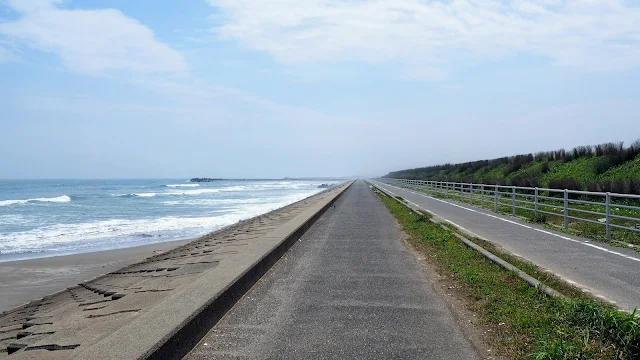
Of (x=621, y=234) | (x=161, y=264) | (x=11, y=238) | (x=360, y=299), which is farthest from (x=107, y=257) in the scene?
(x=621, y=234)

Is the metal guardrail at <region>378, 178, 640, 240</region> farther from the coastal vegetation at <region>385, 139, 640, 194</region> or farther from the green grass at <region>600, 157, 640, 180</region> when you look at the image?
the green grass at <region>600, 157, 640, 180</region>

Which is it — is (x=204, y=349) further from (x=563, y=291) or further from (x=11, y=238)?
(x=11, y=238)

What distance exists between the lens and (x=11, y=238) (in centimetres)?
2072

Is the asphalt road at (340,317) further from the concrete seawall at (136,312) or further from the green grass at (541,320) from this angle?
the green grass at (541,320)

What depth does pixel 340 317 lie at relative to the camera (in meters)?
5.89

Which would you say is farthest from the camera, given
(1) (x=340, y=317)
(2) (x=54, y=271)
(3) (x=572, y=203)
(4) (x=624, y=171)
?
(4) (x=624, y=171)

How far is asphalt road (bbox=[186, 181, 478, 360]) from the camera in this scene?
486 cm

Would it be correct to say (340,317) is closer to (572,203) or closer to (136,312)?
(136,312)

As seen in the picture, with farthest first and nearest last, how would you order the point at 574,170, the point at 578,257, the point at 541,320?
the point at 574,170 < the point at 578,257 < the point at 541,320

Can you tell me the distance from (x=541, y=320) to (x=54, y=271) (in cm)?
1117

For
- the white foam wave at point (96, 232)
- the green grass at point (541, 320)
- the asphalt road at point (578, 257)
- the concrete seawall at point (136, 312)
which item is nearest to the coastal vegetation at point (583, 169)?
the asphalt road at point (578, 257)

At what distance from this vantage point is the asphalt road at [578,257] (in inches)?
286

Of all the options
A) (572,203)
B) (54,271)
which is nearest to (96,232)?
(54,271)

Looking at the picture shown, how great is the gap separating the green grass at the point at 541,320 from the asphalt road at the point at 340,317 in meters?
0.45
